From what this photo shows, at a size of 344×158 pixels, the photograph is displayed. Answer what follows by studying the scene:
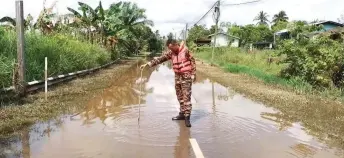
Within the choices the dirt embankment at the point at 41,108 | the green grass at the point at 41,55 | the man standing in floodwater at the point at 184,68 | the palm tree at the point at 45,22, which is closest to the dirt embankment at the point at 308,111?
the man standing in floodwater at the point at 184,68

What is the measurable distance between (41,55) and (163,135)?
388 inches

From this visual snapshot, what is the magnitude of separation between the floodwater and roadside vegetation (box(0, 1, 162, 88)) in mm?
4167

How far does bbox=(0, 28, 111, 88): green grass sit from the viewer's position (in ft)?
39.3

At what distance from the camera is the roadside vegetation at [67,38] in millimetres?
14059

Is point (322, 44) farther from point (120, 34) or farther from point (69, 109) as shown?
point (120, 34)

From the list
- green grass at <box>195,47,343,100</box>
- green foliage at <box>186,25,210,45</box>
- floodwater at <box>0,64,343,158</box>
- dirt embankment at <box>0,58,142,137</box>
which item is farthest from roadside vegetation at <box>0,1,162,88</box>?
green foliage at <box>186,25,210,45</box>

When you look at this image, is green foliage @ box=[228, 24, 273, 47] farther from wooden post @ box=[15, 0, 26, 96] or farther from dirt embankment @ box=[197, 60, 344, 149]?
wooden post @ box=[15, 0, 26, 96]

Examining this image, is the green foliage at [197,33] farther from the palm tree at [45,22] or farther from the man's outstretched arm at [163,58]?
the man's outstretched arm at [163,58]

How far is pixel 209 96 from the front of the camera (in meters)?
13.8

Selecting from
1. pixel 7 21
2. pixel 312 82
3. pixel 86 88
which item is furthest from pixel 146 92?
pixel 7 21

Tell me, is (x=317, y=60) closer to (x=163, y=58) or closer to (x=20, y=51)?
(x=163, y=58)

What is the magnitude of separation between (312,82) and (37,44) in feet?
36.5

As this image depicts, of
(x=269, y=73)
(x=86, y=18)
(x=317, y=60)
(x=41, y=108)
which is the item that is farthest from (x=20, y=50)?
(x=86, y=18)

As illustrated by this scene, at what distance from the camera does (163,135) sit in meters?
7.36
